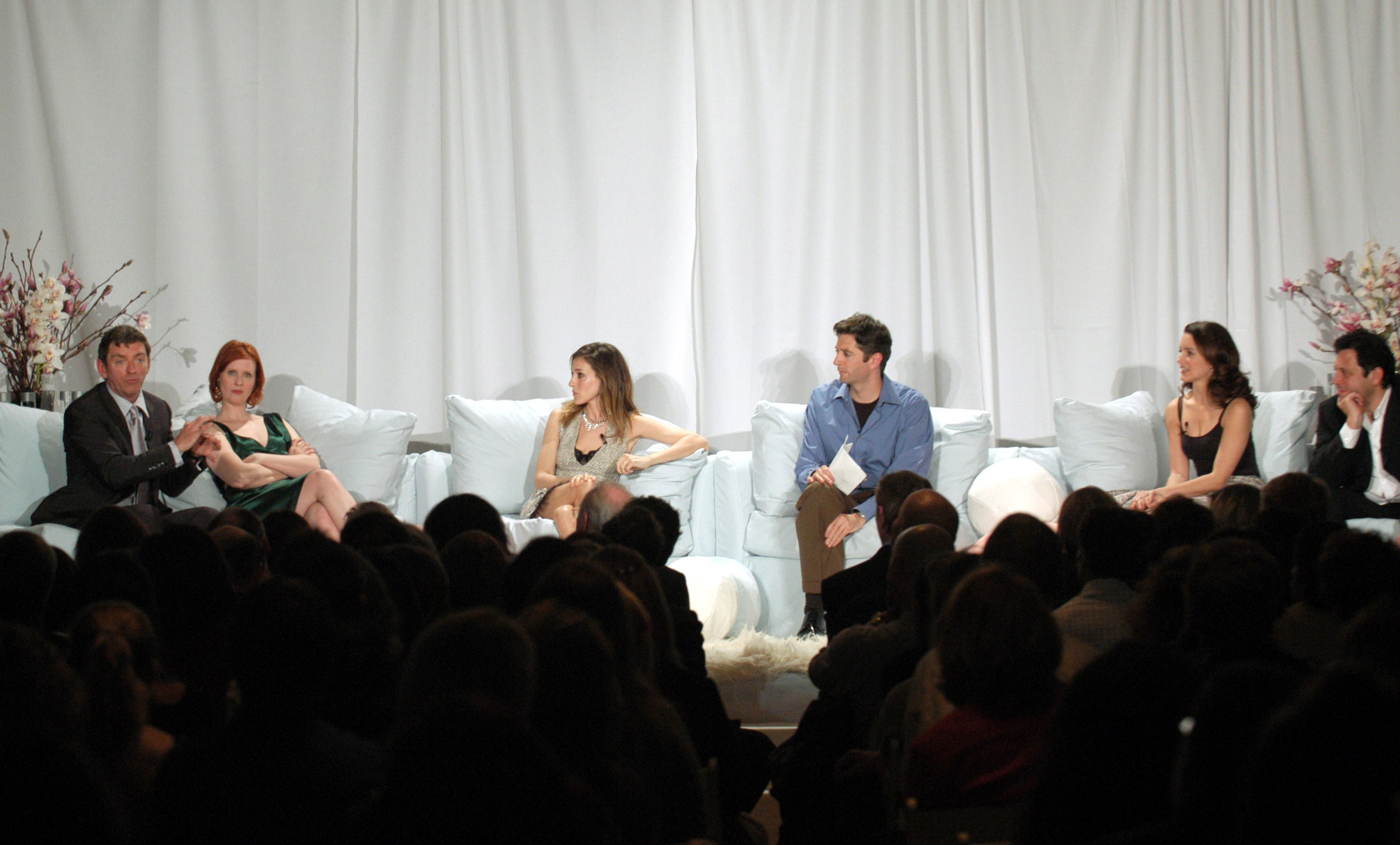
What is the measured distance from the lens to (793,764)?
6.97ft

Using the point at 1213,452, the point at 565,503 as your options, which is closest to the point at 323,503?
the point at 565,503

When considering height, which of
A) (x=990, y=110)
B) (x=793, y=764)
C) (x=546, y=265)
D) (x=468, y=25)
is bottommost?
(x=793, y=764)

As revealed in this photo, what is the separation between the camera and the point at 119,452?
4.08 m

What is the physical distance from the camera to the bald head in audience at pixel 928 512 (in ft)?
8.67

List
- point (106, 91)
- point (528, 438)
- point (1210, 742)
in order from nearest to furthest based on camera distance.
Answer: point (1210, 742), point (528, 438), point (106, 91)

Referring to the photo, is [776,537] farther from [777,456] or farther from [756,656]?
[756,656]

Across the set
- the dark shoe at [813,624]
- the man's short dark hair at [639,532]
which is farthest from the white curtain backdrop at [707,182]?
the man's short dark hair at [639,532]

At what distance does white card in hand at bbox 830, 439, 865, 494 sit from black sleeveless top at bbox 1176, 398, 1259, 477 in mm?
1343

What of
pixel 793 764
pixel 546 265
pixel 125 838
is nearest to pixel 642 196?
pixel 546 265

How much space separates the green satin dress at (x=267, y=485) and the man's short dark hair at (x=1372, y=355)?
3.93 metres

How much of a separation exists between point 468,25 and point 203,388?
200cm

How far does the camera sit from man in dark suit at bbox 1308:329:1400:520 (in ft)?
13.9

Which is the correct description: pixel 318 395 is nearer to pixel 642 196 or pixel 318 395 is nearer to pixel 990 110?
pixel 642 196

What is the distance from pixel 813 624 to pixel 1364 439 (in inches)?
85.0
